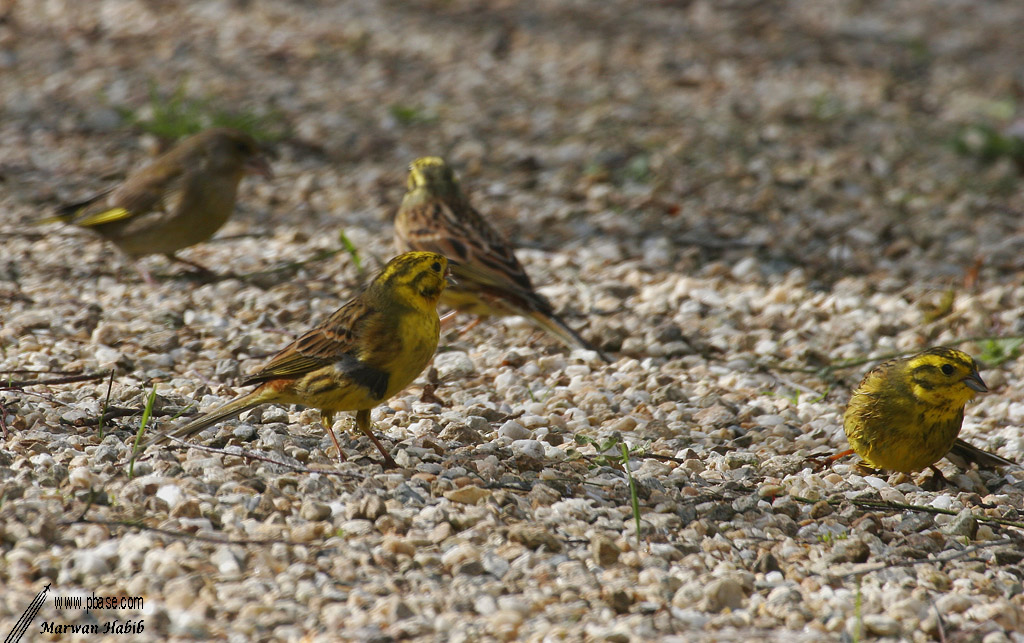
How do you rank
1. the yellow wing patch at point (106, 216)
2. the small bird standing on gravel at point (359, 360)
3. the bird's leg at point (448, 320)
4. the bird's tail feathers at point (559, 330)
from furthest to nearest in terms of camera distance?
the yellow wing patch at point (106, 216)
the bird's leg at point (448, 320)
the bird's tail feathers at point (559, 330)
the small bird standing on gravel at point (359, 360)

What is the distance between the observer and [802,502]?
165 inches

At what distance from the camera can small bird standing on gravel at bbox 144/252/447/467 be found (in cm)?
424

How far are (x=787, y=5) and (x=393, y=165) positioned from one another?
A: 5456mm

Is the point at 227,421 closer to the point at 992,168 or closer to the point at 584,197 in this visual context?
the point at 584,197

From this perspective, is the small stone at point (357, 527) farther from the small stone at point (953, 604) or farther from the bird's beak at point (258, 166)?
the bird's beak at point (258, 166)

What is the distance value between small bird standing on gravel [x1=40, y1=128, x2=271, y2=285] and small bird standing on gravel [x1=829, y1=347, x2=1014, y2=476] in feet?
12.8

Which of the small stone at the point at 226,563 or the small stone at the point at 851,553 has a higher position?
the small stone at the point at 226,563

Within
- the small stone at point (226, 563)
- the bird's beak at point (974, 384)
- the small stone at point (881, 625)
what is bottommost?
the small stone at point (881, 625)

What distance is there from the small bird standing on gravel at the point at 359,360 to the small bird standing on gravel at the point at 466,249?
1.19 meters

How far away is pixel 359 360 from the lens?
4.25 metres

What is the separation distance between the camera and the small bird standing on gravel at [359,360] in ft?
13.9

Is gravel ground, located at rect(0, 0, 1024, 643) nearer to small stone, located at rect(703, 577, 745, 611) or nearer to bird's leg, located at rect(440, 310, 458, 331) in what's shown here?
small stone, located at rect(703, 577, 745, 611)

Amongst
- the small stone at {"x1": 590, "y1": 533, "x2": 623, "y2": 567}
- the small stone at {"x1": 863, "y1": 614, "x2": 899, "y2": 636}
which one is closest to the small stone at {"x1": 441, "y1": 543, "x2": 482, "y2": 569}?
the small stone at {"x1": 590, "y1": 533, "x2": 623, "y2": 567}

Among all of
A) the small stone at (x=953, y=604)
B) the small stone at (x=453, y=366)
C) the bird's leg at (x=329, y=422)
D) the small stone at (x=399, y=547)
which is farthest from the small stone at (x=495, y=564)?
the small stone at (x=453, y=366)
